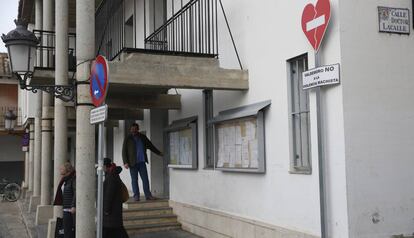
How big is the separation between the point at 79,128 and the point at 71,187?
6.48 ft

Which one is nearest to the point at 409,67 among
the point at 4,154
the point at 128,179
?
the point at 128,179

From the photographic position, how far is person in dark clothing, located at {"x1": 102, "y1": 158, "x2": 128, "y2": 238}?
7.89 metres

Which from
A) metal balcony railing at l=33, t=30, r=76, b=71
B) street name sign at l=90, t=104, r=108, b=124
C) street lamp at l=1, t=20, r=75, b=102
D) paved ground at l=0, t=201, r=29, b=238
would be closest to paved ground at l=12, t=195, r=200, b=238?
paved ground at l=0, t=201, r=29, b=238

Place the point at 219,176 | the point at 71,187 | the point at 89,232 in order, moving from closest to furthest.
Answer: the point at 89,232 < the point at 71,187 < the point at 219,176

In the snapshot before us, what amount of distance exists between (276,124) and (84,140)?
2.68 m

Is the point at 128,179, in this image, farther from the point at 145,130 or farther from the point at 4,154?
the point at 4,154

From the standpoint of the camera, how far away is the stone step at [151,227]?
35.2ft

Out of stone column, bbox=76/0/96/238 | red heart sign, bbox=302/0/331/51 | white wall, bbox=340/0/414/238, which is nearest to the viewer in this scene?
white wall, bbox=340/0/414/238

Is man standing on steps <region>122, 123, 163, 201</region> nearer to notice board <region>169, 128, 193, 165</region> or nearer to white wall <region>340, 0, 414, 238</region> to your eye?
notice board <region>169, 128, 193, 165</region>

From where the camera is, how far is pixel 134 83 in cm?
728

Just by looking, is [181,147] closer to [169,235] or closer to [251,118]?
[169,235]

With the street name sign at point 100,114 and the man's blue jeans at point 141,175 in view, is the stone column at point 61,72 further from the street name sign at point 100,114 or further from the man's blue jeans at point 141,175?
the street name sign at point 100,114

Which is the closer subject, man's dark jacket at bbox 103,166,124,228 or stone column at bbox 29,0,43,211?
man's dark jacket at bbox 103,166,124,228

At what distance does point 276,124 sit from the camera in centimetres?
726
